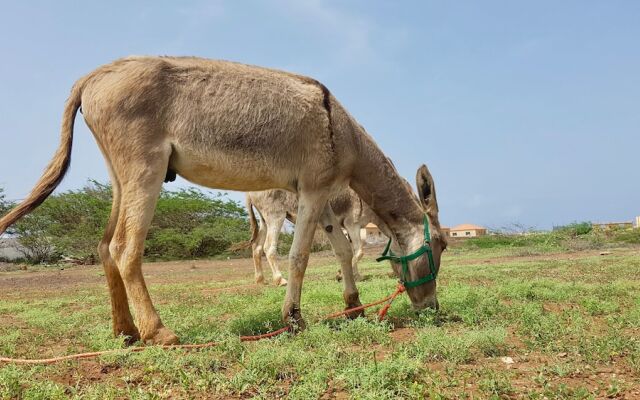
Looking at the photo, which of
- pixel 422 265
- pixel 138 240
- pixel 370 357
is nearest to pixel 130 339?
pixel 138 240

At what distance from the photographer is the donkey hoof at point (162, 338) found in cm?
413

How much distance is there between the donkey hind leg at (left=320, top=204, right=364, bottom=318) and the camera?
575 cm

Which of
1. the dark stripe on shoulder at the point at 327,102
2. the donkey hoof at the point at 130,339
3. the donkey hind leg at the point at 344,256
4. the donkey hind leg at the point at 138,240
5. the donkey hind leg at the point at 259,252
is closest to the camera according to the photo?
the donkey hind leg at the point at 138,240

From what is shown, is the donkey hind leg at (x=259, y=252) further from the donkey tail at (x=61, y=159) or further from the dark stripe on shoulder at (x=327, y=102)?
the donkey tail at (x=61, y=159)

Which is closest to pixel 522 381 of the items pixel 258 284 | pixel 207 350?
pixel 207 350

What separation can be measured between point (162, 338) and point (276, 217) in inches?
294

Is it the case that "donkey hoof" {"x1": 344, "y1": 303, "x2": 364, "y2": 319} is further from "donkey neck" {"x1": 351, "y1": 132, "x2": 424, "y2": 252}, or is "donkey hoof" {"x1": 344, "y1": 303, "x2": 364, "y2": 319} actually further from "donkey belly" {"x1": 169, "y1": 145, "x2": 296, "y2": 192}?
"donkey belly" {"x1": 169, "y1": 145, "x2": 296, "y2": 192}

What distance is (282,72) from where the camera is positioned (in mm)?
5328

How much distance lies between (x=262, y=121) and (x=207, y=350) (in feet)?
7.17

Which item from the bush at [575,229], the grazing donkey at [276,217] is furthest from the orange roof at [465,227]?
the grazing donkey at [276,217]

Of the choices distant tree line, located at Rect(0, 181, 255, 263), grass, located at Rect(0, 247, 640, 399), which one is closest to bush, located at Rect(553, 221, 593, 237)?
distant tree line, located at Rect(0, 181, 255, 263)

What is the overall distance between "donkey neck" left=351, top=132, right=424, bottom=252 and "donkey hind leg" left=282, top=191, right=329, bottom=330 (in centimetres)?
79

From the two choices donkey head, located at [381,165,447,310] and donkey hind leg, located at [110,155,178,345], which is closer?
donkey hind leg, located at [110,155,178,345]

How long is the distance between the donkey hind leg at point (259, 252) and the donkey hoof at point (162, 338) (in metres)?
6.77
